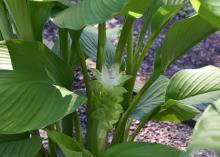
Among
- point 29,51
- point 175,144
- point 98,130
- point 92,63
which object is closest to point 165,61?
point 98,130

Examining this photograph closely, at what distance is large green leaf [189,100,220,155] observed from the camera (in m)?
0.52

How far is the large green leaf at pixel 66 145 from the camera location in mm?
889

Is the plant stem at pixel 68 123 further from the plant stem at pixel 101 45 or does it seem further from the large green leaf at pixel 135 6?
the large green leaf at pixel 135 6

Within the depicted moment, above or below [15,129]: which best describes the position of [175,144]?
below

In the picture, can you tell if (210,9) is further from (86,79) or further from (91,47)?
(91,47)

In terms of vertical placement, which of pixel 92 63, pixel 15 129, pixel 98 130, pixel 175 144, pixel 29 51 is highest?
pixel 29 51

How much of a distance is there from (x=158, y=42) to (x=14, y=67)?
1497mm

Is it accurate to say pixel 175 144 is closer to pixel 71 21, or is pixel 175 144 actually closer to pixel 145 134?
pixel 145 134

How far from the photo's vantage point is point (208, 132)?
540 millimetres

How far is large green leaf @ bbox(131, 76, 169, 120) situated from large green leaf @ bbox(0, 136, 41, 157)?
0.29 meters

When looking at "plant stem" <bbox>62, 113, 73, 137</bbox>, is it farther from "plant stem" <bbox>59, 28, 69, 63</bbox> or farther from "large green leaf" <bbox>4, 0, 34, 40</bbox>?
"large green leaf" <bbox>4, 0, 34, 40</bbox>

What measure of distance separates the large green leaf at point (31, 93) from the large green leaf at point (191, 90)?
0.29 meters

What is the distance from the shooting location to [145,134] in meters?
1.66

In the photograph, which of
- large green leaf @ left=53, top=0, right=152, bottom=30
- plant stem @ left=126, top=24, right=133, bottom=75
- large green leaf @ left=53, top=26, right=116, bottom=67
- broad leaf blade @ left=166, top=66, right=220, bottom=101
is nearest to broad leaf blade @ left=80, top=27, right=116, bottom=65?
large green leaf @ left=53, top=26, right=116, bottom=67
